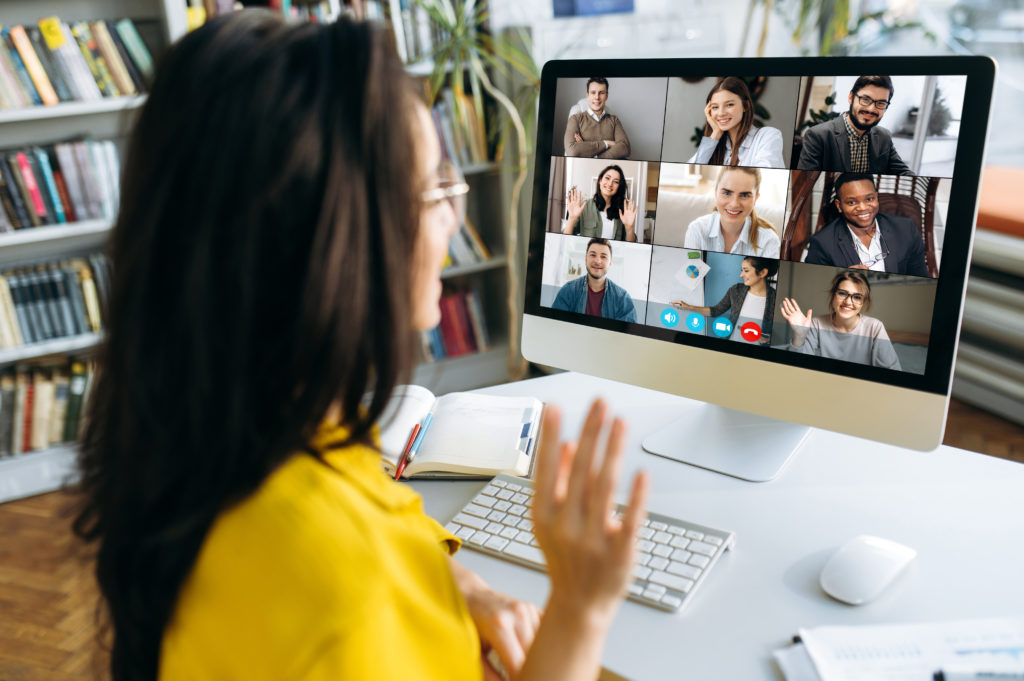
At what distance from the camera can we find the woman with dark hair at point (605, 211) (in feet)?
3.59

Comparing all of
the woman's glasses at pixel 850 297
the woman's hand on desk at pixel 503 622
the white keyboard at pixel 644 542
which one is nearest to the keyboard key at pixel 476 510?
the white keyboard at pixel 644 542

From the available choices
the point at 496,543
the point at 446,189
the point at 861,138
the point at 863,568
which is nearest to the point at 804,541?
the point at 863,568

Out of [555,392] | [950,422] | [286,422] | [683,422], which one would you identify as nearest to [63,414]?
[555,392]

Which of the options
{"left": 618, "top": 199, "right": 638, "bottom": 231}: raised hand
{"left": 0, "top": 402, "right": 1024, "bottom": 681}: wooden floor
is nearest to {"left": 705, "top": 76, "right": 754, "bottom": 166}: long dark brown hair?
{"left": 618, "top": 199, "right": 638, "bottom": 231}: raised hand

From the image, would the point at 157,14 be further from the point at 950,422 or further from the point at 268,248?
the point at 950,422

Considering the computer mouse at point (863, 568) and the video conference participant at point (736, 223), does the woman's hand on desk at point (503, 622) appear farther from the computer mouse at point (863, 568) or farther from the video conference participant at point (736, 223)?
the video conference participant at point (736, 223)

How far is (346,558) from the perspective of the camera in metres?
0.57

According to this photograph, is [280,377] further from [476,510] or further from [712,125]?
[712,125]

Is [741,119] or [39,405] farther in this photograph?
[39,405]

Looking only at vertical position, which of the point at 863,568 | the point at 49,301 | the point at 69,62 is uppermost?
the point at 69,62

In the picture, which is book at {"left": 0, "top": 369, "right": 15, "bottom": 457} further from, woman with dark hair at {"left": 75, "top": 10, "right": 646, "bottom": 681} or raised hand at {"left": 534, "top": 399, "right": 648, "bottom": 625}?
raised hand at {"left": 534, "top": 399, "right": 648, "bottom": 625}

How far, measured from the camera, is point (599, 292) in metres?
1.15

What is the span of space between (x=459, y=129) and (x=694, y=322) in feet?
6.63

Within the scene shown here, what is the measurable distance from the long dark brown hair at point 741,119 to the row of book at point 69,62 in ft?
6.43
